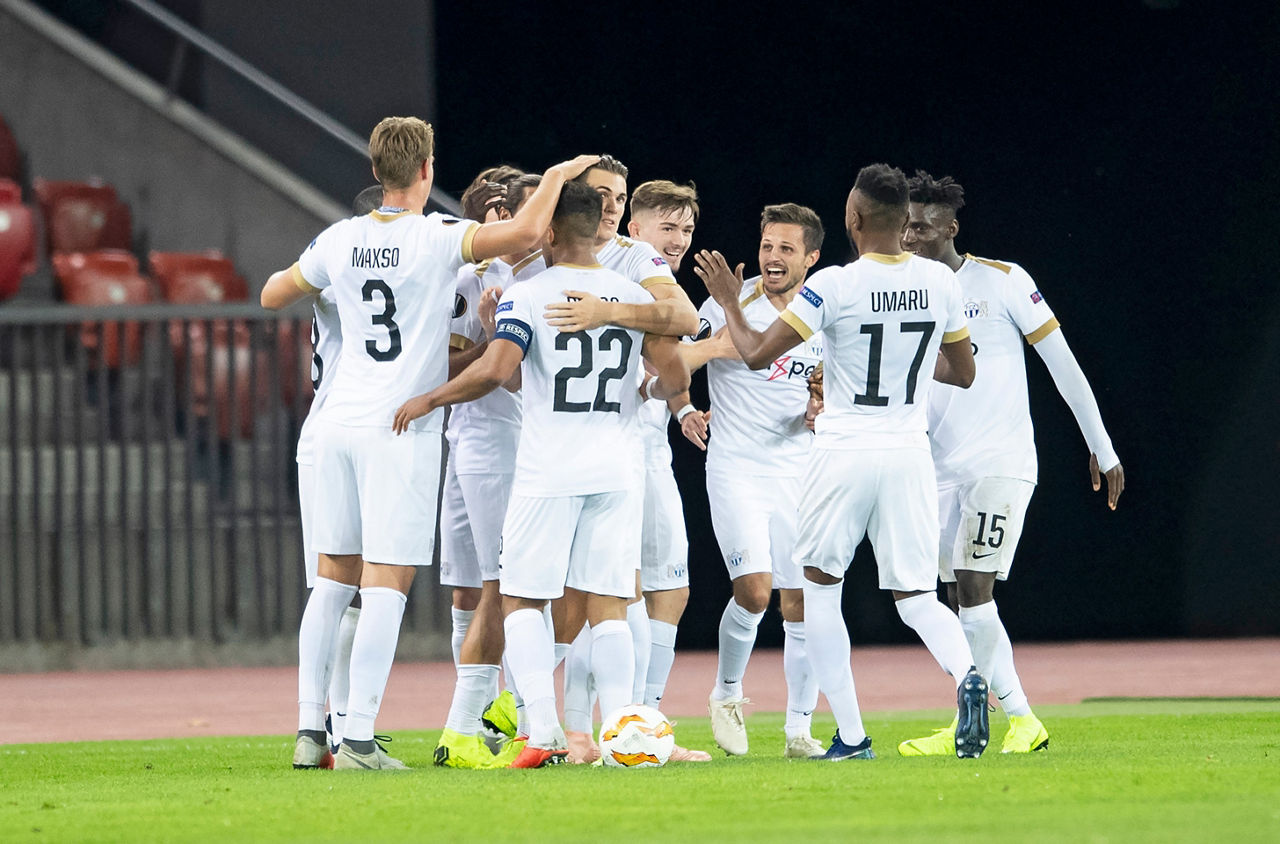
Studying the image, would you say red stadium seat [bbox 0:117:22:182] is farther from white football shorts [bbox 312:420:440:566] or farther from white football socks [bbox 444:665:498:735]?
white football socks [bbox 444:665:498:735]

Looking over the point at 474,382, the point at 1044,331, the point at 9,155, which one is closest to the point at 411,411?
the point at 474,382

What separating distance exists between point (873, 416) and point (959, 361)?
41 centimetres

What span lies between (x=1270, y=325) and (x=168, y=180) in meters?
8.55

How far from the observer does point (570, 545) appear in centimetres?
564

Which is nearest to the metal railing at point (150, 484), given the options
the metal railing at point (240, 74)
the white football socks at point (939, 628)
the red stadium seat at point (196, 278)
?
the red stadium seat at point (196, 278)

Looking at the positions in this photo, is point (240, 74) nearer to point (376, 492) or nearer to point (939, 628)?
point (376, 492)

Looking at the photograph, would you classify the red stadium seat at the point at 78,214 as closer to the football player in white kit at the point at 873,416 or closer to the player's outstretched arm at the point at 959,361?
the football player in white kit at the point at 873,416

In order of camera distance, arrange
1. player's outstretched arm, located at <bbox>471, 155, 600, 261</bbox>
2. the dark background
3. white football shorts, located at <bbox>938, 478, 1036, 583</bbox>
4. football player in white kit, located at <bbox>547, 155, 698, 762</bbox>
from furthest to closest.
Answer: the dark background < white football shorts, located at <bbox>938, 478, 1036, 583</bbox> < football player in white kit, located at <bbox>547, 155, 698, 762</bbox> < player's outstretched arm, located at <bbox>471, 155, 600, 261</bbox>

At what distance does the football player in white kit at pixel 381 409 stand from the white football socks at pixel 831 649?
4.30ft

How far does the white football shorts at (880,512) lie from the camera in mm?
5605

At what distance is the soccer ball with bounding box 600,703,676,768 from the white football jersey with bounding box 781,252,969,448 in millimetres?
1074

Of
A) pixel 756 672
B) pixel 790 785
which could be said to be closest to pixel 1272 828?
pixel 790 785

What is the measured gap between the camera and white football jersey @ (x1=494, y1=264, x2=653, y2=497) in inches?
220

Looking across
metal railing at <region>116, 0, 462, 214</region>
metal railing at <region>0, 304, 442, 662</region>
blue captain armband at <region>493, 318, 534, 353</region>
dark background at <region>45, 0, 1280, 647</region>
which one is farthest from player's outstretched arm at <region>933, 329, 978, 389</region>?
metal railing at <region>116, 0, 462, 214</region>
